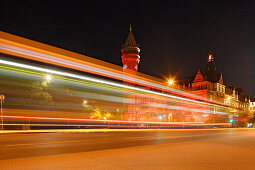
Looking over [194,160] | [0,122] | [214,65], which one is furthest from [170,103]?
[214,65]

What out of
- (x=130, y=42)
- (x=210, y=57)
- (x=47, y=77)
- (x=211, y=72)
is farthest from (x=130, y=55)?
(x=47, y=77)

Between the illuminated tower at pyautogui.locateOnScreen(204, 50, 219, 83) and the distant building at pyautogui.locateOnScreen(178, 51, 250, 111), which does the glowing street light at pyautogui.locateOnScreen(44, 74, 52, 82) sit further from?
the illuminated tower at pyautogui.locateOnScreen(204, 50, 219, 83)

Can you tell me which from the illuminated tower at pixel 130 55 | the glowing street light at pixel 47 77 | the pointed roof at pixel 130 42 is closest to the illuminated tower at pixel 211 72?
the illuminated tower at pixel 130 55

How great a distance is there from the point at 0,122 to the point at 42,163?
972 centimetres

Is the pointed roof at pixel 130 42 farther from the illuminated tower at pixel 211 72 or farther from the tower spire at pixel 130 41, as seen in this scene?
the illuminated tower at pixel 211 72

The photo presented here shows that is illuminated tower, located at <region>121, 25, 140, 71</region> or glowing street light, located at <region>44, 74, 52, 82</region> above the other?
illuminated tower, located at <region>121, 25, 140, 71</region>

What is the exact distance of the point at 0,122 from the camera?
14.1 metres

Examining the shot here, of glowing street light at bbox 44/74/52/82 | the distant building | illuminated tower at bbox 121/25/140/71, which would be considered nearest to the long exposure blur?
glowing street light at bbox 44/74/52/82

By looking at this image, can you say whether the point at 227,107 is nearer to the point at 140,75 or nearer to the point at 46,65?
the point at 140,75

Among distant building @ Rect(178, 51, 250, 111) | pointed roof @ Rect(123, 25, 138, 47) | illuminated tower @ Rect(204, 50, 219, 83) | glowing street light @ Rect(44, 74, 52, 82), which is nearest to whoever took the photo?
glowing street light @ Rect(44, 74, 52, 82)

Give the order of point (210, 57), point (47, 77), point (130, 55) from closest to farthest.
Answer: point (47, 77), point (130, 55), point (210, 57)

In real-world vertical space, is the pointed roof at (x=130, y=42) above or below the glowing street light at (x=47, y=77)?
above

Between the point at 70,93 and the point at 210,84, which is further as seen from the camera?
the point at 210,84

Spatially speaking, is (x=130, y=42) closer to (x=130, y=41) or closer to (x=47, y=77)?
(x=130, y=41)
